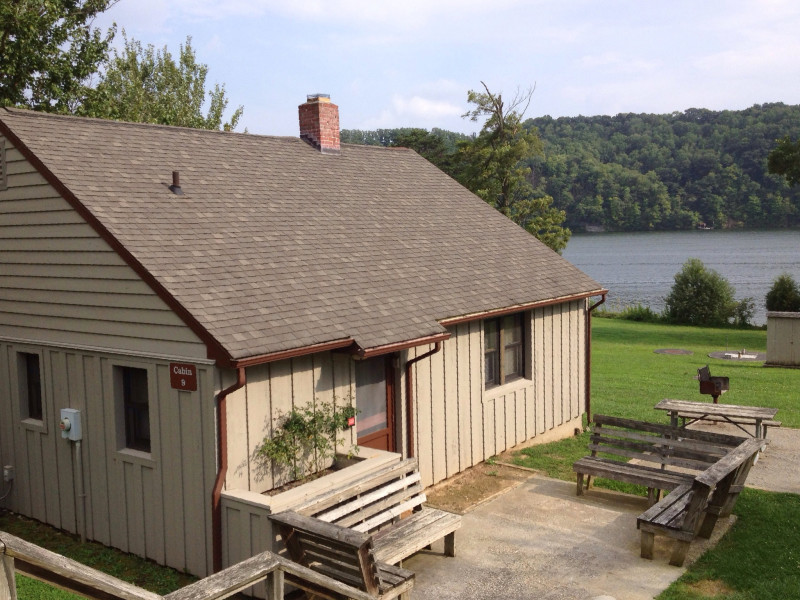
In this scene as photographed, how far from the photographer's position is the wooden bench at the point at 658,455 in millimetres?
10031

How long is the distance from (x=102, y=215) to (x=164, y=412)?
7.93 feet

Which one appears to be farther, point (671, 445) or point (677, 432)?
point (677, 432)

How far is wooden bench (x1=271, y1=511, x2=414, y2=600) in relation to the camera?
686cm

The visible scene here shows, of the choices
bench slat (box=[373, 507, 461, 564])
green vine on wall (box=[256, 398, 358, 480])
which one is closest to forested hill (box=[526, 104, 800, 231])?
green vine on wall (box=[256, 398, 358, 480])

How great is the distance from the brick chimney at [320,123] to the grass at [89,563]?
8.27 m

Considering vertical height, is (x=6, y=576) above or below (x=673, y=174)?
below

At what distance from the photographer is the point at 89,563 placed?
29.1ft

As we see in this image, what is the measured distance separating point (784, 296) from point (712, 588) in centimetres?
3103

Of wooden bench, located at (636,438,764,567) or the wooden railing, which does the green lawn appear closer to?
wooden bench, located at (636,438,764,567)

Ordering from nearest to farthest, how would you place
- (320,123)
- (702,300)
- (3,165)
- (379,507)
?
(379,507) < (3,165) < (320,123) < (702,300)

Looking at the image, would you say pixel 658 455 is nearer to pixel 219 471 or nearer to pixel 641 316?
pixel 219 471

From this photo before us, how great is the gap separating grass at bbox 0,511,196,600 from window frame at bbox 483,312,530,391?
5968 millimetres

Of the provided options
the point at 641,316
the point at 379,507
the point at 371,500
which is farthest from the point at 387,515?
the point at 641,316

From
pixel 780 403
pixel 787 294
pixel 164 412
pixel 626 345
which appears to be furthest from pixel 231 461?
pixel 787 294
